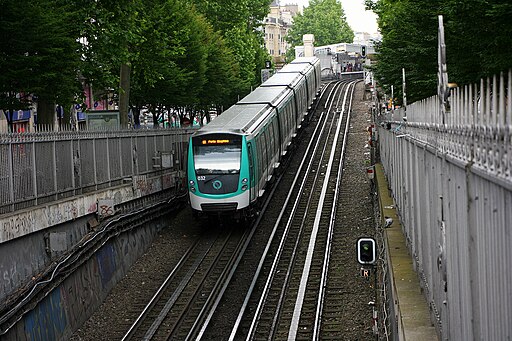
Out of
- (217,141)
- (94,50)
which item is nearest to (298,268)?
(217,141)

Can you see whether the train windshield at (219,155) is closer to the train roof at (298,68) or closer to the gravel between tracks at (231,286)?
the gravel between tracks at (231,286)

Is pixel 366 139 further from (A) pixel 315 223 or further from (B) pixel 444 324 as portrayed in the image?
(B) pixel 444 324

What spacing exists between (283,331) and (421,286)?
8583mm

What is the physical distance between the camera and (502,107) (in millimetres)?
3934

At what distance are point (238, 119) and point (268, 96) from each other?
786cm

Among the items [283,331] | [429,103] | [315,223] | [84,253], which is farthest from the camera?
[315,223]

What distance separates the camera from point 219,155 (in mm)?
27641

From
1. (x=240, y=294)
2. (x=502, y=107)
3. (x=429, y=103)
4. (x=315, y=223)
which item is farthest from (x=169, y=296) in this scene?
(x=502, y=107)

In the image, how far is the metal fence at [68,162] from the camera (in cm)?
1811

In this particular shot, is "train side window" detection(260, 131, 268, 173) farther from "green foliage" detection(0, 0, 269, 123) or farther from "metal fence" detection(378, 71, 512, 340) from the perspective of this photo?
"metal fence" detection(378, 71, 512, 340)

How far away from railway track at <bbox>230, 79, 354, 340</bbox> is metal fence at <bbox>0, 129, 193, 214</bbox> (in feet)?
16.1

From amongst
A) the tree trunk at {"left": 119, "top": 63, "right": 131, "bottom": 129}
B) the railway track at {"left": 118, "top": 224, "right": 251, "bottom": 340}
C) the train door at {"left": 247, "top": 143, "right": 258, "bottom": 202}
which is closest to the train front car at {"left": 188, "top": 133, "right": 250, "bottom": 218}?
the train door at {"left": 247, "top": 143, "right": 258, "bottom": 202}

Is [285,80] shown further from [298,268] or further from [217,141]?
[298,268]

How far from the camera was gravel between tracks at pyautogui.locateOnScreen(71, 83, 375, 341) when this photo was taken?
18.5 m
